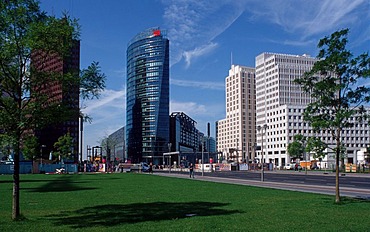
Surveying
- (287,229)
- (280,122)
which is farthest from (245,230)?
(280,122)

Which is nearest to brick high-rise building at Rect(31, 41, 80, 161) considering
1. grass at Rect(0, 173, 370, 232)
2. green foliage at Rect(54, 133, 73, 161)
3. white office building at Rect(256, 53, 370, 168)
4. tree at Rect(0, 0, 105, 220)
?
tree at Rect(0, 0, 105, 220)

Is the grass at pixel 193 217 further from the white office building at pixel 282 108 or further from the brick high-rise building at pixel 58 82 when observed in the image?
the white office building at pixel 282 108

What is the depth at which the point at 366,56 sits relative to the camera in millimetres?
18344

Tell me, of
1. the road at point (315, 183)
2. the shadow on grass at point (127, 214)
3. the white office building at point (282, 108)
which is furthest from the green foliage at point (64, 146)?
the white office building at point (282, 108)

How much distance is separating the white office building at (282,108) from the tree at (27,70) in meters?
144

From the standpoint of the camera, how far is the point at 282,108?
164500 millimetres

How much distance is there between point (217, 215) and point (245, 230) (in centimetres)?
333

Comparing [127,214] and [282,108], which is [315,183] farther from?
[282,108]

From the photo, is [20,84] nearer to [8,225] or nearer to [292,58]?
[8,225]

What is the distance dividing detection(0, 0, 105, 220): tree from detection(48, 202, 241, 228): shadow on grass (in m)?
2.11

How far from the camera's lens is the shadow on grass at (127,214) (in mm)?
13727

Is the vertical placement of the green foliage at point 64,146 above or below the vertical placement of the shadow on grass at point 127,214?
above

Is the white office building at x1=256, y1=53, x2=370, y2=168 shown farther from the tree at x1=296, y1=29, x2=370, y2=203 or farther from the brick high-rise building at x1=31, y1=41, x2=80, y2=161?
the brick high-rise building at x1=31, y1=41, x2=80, y2=161

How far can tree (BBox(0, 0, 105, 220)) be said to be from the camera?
13656 mm
